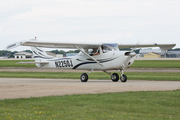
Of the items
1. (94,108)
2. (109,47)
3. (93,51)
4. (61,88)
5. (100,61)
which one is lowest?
(61,88)

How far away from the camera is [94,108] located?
35.5 ft

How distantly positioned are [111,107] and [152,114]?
5.78 feet

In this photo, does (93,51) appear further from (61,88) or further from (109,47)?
(61,88)

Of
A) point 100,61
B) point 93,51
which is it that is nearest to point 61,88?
point 100,61

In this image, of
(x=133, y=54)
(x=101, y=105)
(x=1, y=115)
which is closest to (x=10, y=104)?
(x=1, y=115)

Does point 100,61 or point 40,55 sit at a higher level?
point 40,55

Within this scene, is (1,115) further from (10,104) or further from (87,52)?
(87,52)

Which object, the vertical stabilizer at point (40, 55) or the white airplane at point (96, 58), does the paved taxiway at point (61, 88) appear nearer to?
the white airplane at point (96, 58)

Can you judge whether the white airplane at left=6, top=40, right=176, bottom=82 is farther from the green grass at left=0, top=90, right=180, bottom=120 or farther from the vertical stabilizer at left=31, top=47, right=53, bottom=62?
the green grass at left=0, top=90, right=180, bottom=120

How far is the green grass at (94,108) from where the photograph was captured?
9422 mm

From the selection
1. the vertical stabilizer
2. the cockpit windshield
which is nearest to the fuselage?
the cockpit windshield

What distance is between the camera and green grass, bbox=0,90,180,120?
30.9 ft

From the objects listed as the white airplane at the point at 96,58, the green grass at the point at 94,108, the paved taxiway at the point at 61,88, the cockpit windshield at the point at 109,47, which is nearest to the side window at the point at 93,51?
the white airplane at the point at 96,58

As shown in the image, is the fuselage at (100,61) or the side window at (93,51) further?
the side window at (93,51)
